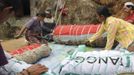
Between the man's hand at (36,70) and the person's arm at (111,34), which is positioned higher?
the man's hand at (36,70)

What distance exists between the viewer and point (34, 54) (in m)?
5.14

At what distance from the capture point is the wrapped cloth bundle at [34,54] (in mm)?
4886

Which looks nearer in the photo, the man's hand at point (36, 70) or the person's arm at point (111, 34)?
the man's hand at point (36, 70)

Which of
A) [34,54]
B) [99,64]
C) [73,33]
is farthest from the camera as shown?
[73,33]

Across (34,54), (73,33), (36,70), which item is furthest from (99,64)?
(73,33)

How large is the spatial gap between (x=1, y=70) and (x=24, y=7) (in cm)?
816

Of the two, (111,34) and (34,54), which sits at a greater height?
(111,34)

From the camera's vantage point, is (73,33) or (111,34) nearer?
(111,34)

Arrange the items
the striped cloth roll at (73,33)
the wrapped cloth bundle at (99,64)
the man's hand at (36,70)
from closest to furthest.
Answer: the man's hand at (36,70) < the wrapped cloth bundle at (99,64) < the striped cloth roll at (73,33)

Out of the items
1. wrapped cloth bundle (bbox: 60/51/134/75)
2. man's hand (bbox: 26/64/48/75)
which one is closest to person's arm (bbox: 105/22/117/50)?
wrapped cloth bundle (bbox: 60/51/134/75)

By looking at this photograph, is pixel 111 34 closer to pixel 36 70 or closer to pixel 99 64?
pixel 99 64

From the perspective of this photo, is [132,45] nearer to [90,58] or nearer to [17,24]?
[90,58]

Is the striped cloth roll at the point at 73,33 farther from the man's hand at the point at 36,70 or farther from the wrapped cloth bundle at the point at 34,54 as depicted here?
the man's hand at the point at 36,70

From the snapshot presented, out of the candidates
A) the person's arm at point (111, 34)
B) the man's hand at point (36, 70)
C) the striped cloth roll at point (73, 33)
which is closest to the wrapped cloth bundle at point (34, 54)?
the striped cloth roll at point (73, 33)
